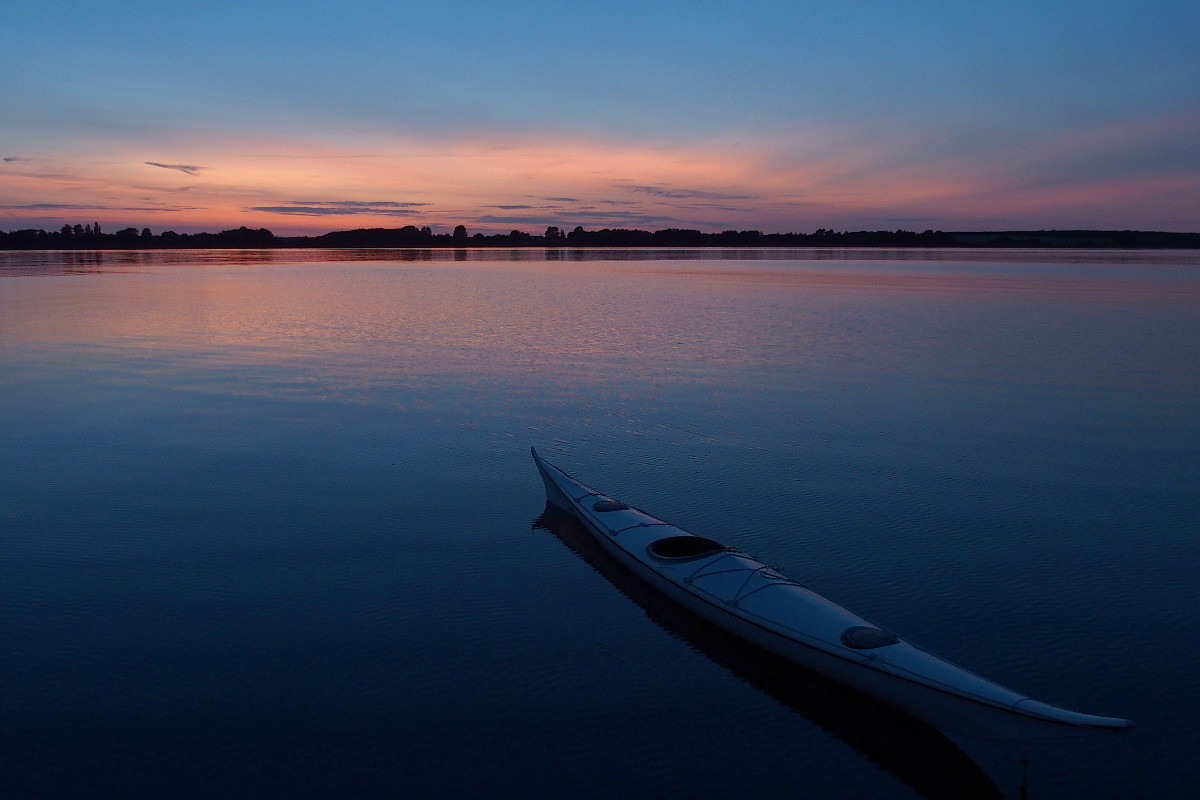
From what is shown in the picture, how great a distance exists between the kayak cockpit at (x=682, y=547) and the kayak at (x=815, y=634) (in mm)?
11

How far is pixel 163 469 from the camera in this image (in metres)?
11.8

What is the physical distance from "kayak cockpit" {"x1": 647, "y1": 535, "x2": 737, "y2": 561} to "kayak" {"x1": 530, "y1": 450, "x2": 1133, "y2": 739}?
1 centimetres

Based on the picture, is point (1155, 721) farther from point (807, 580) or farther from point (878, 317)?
point (878, 317)

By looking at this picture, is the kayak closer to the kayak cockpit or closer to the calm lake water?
the kayak cockpit

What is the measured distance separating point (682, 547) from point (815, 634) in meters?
2.10

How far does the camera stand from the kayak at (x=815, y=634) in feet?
17.1

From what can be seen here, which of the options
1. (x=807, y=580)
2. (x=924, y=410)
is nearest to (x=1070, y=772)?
(x=807, y=580)

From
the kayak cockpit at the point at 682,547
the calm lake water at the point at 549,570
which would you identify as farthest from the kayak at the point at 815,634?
the calm lake water at the point at 549,570

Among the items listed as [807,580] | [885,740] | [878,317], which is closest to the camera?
[885,740]

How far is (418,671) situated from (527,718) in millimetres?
1142

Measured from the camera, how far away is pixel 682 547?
26.9 feet

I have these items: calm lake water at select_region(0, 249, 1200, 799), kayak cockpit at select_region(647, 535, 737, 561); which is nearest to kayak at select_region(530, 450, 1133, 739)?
kayak cockpit at select_region(647, 535, 737, 561)

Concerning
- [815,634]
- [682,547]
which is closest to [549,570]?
[682,547]

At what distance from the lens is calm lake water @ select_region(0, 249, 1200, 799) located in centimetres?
566
